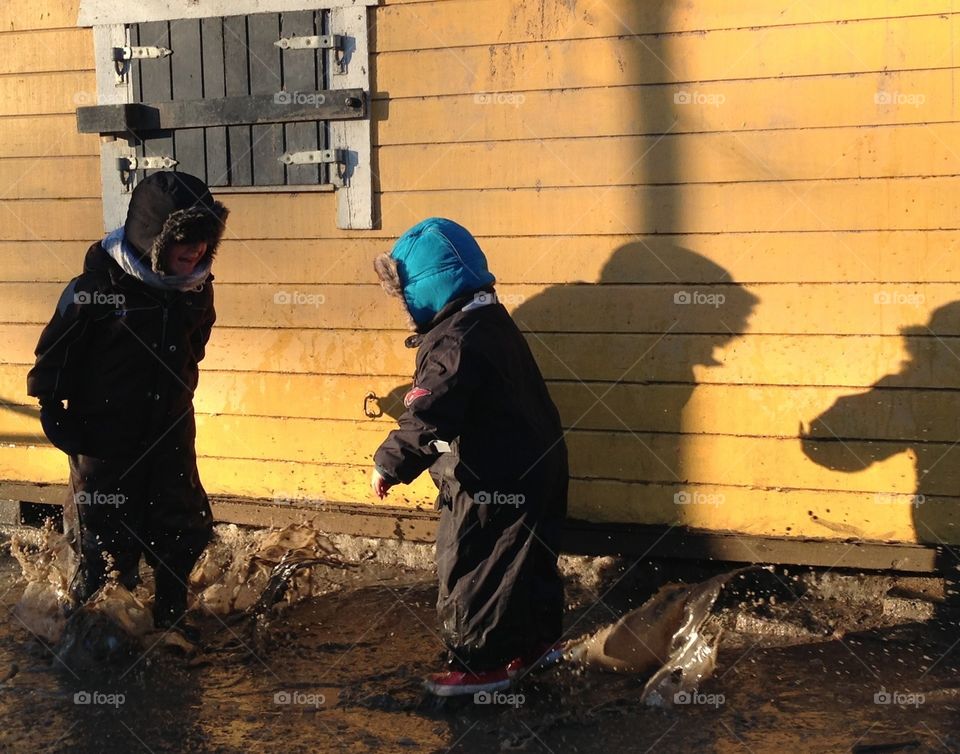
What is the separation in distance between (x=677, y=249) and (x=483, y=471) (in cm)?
151

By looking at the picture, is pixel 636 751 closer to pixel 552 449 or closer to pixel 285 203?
pixel 552 449

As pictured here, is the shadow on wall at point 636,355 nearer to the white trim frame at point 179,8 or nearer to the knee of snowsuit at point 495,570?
the knee of snowsuit at point 495,570

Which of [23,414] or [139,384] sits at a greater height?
[139,384]

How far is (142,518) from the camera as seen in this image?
472 cm

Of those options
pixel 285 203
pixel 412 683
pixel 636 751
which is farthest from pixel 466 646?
pixel 285 203

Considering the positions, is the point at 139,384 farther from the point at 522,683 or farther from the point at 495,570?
the point at 522,683

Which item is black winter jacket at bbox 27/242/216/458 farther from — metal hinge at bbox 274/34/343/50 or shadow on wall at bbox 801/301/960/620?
shadow on wall at bbox 801/301/960/620

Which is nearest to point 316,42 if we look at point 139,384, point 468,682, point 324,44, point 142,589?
point 324,44

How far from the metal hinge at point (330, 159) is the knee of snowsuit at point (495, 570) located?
189cm

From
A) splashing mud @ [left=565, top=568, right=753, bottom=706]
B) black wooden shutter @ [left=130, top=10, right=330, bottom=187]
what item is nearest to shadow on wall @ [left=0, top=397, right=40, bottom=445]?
black wooden shutter @ [left=130, top=10, right=330, bottom=187]

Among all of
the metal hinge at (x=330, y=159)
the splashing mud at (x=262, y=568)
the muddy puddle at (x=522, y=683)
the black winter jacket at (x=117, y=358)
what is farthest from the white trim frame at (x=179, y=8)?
the muddy puddle at (x=522, y=683)

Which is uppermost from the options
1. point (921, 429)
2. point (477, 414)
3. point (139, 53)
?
point (139, 53)

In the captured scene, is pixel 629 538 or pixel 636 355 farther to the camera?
pixel 629 538

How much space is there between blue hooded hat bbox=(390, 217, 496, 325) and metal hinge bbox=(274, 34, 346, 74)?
4.99ft
